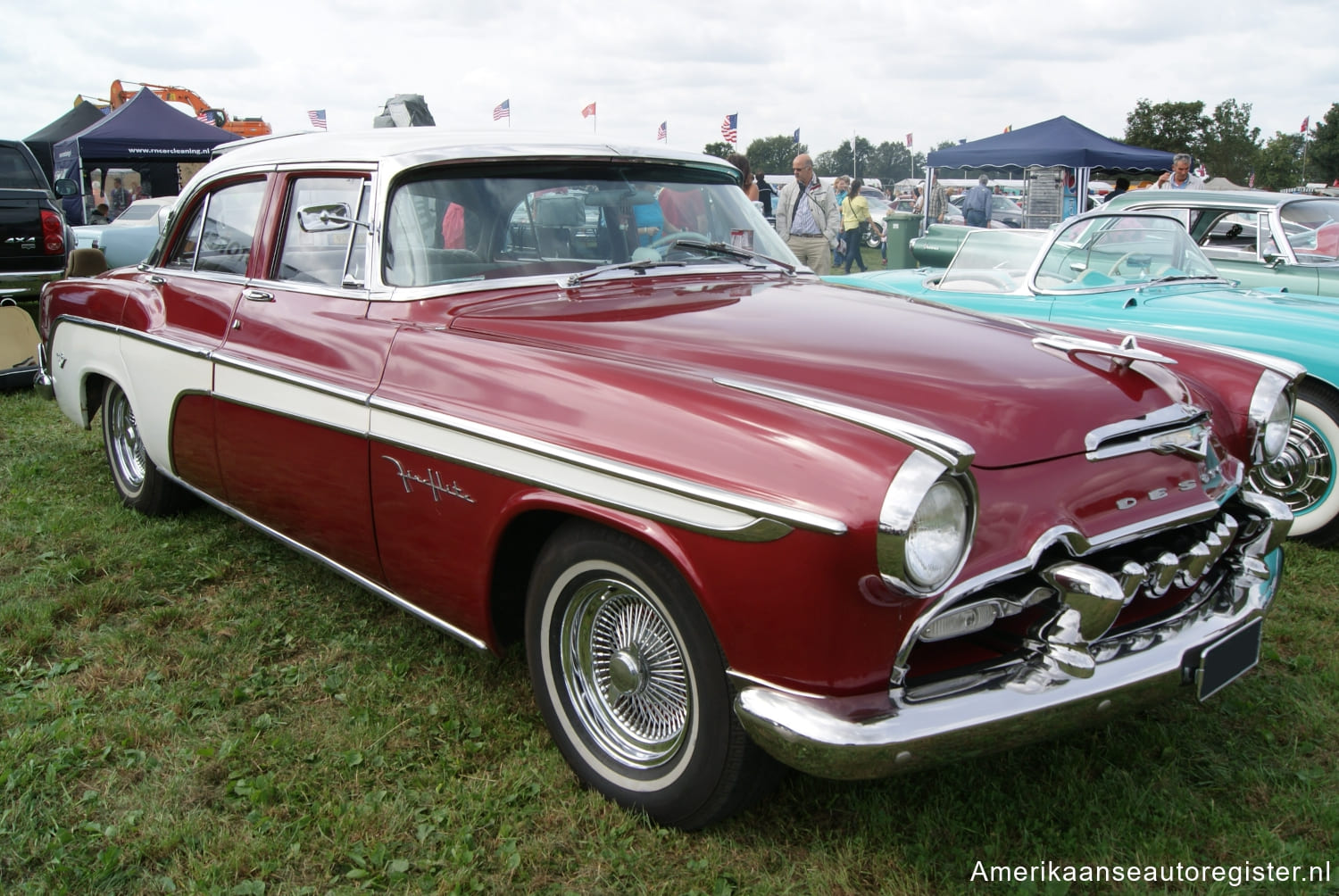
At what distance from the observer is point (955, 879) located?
2.16m

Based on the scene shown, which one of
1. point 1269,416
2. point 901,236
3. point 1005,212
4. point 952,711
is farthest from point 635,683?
point 1005,212

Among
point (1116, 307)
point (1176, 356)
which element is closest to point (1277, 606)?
point (1176, 356)

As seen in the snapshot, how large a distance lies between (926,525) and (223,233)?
2.98 metres

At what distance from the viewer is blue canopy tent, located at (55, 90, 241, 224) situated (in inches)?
651

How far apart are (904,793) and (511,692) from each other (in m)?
1.14

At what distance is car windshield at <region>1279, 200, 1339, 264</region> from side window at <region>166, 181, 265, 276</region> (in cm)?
605

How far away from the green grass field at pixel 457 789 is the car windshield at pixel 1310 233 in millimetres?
Result: 3932

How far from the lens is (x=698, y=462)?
2.00 metres

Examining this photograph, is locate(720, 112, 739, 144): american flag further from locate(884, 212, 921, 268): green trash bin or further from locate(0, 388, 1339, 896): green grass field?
locate(0, 388, 1339, 896): green grass field

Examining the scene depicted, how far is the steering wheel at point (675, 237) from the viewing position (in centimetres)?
329

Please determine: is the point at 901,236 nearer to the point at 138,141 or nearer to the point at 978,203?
the point at 978,203

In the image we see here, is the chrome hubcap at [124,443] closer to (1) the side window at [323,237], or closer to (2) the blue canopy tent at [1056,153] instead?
(1) the side window at [323,237]

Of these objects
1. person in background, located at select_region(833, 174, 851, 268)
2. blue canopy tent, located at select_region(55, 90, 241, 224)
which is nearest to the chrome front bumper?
person in background, located at select_region(833, 174, 851, 268)

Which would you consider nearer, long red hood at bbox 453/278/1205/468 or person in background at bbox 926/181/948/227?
long red hood at bbox 453/278/1205/468
